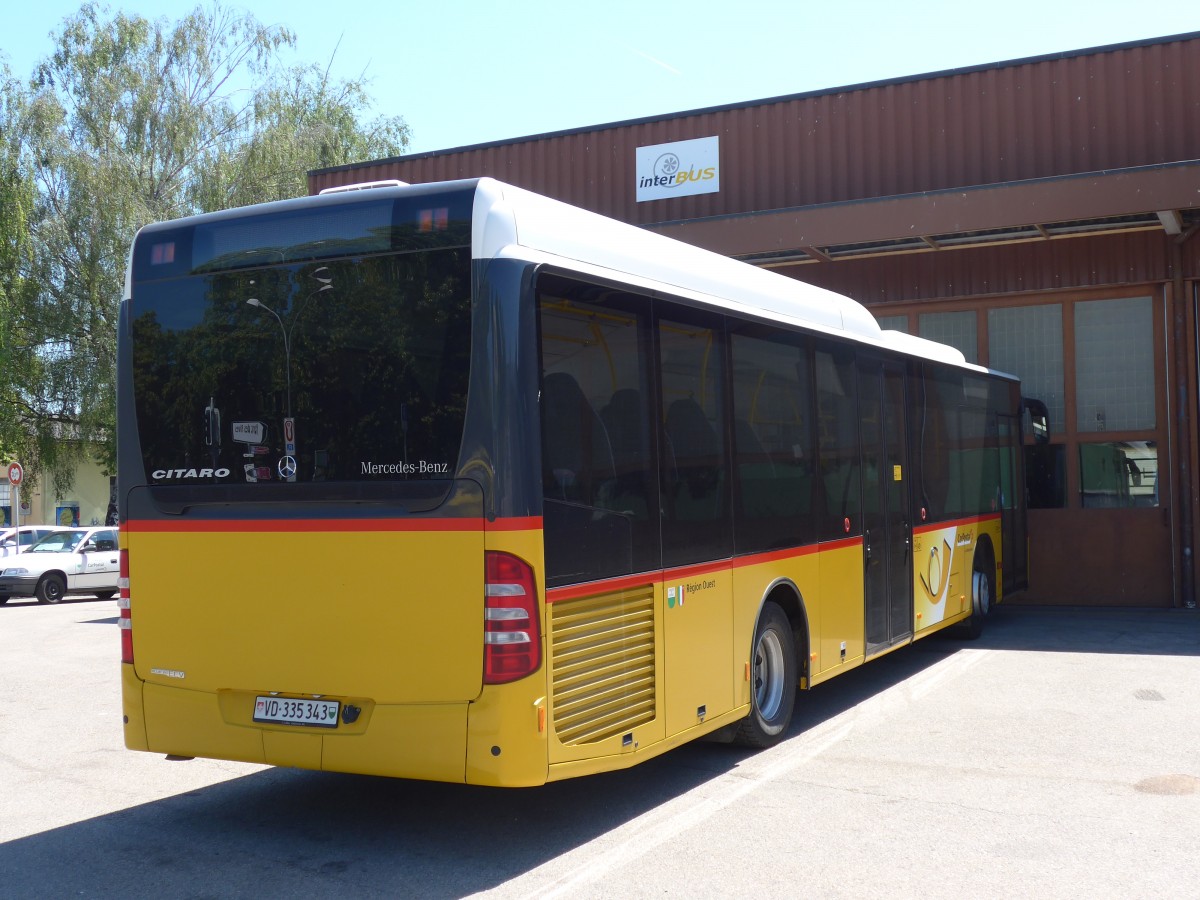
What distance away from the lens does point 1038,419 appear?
15781mm

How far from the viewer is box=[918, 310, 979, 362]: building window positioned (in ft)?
56.3

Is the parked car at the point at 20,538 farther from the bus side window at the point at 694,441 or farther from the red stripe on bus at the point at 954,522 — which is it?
the bus side window at the point at 694,441

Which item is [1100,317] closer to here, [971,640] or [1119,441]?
[1119,441]

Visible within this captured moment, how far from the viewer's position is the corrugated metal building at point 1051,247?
1571 centimetres

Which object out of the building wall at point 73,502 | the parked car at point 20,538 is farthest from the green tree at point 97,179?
the building wall at point 73,502

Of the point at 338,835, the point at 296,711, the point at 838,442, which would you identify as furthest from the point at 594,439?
the point at 838,442

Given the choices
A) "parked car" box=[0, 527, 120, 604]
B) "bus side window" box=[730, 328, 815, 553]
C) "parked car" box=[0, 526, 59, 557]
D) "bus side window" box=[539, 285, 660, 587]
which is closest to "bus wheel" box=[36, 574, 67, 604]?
"parked car" box=[0, 527, 120, 604]

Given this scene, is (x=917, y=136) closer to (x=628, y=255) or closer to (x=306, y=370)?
(x=628, y=255)

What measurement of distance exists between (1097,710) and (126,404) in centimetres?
707

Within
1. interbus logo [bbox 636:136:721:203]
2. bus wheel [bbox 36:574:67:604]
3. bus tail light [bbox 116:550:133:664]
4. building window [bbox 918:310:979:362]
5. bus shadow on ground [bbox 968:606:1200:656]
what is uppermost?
interbus logo [bbox 636:136:721:203]

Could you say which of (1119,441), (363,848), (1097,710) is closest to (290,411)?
(363,848)

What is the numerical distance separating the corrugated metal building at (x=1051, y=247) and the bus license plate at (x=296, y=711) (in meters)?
11.4

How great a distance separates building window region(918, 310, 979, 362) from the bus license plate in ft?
43.2

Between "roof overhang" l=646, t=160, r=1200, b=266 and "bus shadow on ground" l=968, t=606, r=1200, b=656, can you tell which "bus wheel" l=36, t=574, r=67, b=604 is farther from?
"bus shadow on ground" l=968, t=606, r=1200, b=656
